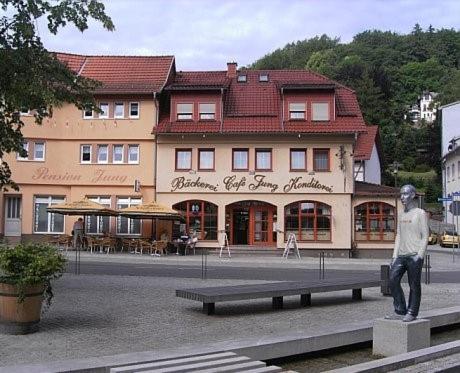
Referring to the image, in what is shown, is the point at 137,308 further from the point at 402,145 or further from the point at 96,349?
the point at 402,145

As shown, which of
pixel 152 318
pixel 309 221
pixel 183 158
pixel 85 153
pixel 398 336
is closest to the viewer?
pixel 398 336

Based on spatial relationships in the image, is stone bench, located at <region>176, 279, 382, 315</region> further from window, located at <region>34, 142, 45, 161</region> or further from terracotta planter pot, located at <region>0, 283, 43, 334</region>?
window, located at <region>34, 142, 45, 161</region>

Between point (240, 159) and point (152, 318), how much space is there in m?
25.2

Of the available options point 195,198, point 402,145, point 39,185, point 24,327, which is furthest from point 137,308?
point 402,145

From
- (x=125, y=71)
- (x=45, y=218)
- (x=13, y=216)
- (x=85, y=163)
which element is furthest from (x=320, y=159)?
(x=13, y=216)

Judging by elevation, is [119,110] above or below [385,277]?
above

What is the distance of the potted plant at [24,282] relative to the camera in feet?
29.4

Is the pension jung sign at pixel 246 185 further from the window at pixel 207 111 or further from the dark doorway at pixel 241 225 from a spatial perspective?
the window at pixel 207 111

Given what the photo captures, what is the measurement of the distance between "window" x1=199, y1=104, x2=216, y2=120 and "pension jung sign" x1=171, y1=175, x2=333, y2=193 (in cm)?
363

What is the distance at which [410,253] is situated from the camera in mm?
9172

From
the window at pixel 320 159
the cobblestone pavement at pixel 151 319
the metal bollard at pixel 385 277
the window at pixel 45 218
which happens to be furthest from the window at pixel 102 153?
the metal bollard at pixel 385 277

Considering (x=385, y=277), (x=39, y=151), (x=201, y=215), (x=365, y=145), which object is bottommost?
(x=385, y=277)

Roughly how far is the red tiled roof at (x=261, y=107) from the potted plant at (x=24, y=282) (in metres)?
26.4

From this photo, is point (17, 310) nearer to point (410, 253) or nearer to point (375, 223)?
point (410, 253)
